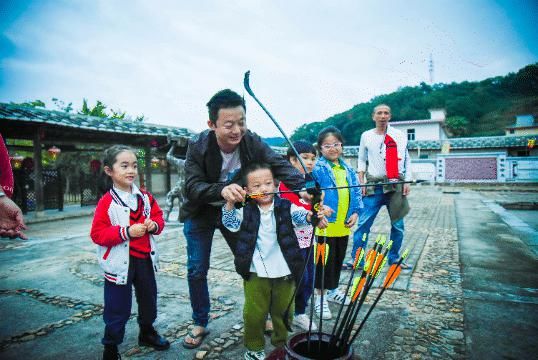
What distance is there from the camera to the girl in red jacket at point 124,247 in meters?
2.25

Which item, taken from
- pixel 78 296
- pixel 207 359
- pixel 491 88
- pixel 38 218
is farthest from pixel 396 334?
pixel 491 88

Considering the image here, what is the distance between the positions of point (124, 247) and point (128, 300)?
15.2 inches

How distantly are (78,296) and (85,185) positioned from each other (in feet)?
41.7

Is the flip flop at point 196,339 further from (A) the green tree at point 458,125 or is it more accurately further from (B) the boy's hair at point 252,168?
(A) the green tree at point 458,125

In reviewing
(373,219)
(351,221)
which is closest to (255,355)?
(351,221)

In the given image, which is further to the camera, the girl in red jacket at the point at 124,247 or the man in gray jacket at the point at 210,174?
the man in gray jacket at the point at 210,174

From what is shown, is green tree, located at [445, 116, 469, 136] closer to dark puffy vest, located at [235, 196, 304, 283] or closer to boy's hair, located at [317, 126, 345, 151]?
boy's hair, located at [317, 126, 345, 151]

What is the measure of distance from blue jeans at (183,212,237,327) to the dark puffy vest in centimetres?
31

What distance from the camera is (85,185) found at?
48.1 ft

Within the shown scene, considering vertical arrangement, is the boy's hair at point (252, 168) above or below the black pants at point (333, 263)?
above

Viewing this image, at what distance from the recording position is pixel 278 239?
2.29 metres

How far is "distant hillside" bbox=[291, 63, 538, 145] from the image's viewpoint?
4903 cm

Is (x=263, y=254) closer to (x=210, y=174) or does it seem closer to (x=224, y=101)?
(x=210, y=174)

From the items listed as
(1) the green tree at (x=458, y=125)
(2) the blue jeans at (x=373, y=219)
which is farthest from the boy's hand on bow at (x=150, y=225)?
(1) the green tree at (x=458, y=125)
